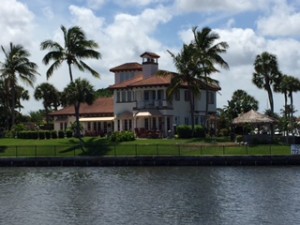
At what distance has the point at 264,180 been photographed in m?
42.8

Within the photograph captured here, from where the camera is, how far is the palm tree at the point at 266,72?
2970 inches

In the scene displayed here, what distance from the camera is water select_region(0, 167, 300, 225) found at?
28531mm

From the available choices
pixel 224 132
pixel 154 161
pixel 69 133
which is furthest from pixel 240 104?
pixel 154 161

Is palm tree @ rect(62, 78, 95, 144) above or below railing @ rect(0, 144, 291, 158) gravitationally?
above

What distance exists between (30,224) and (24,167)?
103 ft

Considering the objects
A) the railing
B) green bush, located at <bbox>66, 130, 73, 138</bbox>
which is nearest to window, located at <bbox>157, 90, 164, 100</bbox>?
green bush, located at <bbox>66, 130, 73, 138</bbox>

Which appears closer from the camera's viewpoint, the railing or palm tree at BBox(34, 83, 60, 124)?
the railing

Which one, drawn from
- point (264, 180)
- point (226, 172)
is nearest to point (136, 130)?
point (226, 172)

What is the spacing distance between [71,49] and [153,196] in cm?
3865

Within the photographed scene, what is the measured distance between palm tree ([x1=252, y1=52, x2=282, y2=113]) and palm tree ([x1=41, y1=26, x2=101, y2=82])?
19.6 meters

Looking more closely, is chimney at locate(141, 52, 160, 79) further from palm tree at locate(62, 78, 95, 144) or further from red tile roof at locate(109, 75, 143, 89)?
palm tree at locate(62, 78, 95, 144)

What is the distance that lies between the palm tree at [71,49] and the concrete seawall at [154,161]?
15800 millimetres

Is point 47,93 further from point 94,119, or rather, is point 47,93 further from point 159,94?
point 159,94

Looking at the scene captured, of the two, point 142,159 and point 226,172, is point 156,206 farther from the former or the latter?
point 142,159
